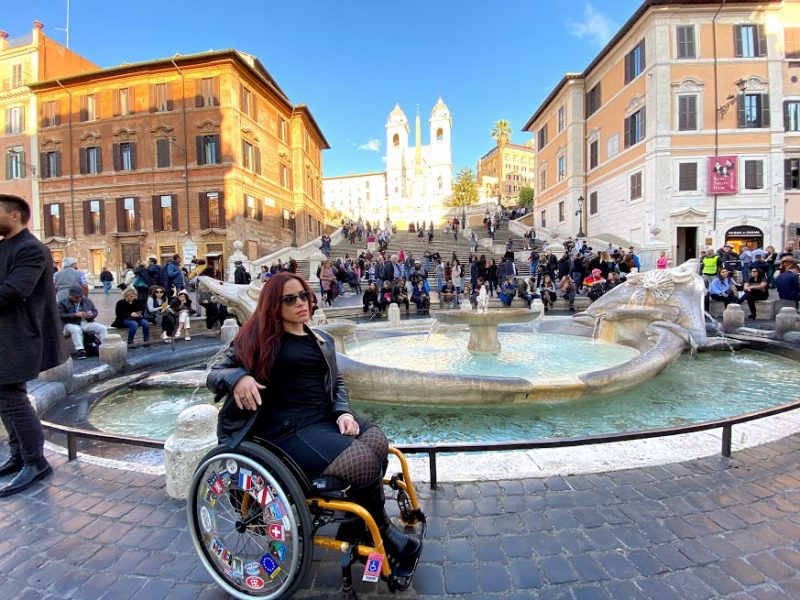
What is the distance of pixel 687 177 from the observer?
2586 cm

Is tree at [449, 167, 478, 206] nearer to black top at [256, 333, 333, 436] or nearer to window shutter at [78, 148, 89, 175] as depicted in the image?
window shutter at [78, 148, 89, 175]

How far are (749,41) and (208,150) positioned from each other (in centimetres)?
3421

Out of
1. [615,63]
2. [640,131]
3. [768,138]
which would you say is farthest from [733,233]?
[615,63]

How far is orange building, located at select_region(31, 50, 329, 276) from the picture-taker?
31.3m

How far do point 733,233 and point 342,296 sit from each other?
2259cm

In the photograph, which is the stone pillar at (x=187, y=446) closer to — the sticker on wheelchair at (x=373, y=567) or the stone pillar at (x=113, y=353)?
the sticker on wheelchair at (x=373, y=567)

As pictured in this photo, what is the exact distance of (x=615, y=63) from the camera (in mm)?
30188

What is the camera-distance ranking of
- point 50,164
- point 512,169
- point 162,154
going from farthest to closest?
point 512,169 < point 50,164 < point 162,154

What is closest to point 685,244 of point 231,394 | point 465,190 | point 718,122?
point 718,122

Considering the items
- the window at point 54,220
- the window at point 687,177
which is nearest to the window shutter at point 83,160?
the window at point 54,220

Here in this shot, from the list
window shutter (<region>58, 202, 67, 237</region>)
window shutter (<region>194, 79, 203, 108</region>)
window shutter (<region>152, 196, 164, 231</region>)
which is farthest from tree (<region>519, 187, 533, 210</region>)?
window shutter (<region>58, 202, 67, 237</region>)

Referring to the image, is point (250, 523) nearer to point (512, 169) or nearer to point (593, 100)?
point (593, 100)

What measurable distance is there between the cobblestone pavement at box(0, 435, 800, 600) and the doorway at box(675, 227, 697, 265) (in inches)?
1062

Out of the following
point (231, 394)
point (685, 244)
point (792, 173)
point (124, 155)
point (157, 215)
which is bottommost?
point (231, 394)
